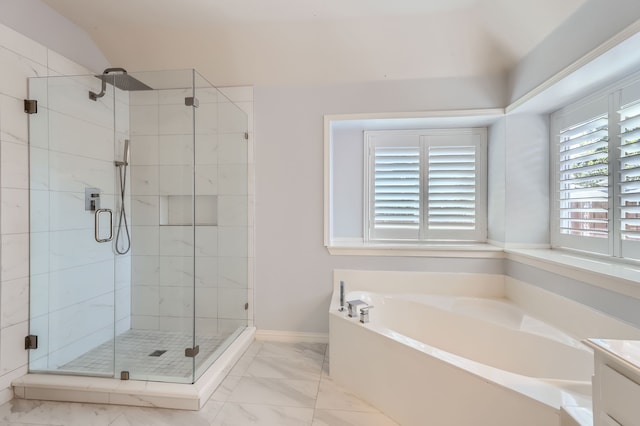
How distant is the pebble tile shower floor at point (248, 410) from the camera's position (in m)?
1.67

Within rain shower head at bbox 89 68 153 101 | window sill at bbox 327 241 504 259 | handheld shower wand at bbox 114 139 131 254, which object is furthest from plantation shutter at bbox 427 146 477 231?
handheld shower wand at bbox 114 139 131 254

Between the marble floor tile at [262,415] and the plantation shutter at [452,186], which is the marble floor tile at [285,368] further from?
the plantation shutter at [452,186]

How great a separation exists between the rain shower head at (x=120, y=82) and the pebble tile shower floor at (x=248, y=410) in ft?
6.77

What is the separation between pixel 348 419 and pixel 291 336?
1.12 meters

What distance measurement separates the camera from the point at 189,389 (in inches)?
71.1

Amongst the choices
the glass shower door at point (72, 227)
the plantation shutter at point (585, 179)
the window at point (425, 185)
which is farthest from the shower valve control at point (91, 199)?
the plantation shutter at point (585, 179)

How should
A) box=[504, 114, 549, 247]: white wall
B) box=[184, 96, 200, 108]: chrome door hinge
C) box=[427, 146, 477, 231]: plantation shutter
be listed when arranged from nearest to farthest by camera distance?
box=[184, 96, 200, 108]: chrome door hinge < box=[504, 114, 549, 247]: white wall < box=[427, 146, 477, 231]: plantation shutter

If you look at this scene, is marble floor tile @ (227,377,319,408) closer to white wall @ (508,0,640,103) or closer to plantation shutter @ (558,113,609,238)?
plantation shutter @ (558,113,609,238)

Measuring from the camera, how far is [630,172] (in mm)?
1714

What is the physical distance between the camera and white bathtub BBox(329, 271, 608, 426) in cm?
126

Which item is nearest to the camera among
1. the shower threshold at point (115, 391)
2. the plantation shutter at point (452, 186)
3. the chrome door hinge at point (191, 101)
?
the shower threshold at point (115, 391)

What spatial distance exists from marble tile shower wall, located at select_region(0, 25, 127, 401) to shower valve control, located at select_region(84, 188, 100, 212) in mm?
368

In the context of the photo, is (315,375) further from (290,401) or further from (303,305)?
(303,305)

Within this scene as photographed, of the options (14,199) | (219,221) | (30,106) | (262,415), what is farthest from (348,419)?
(30,106)
